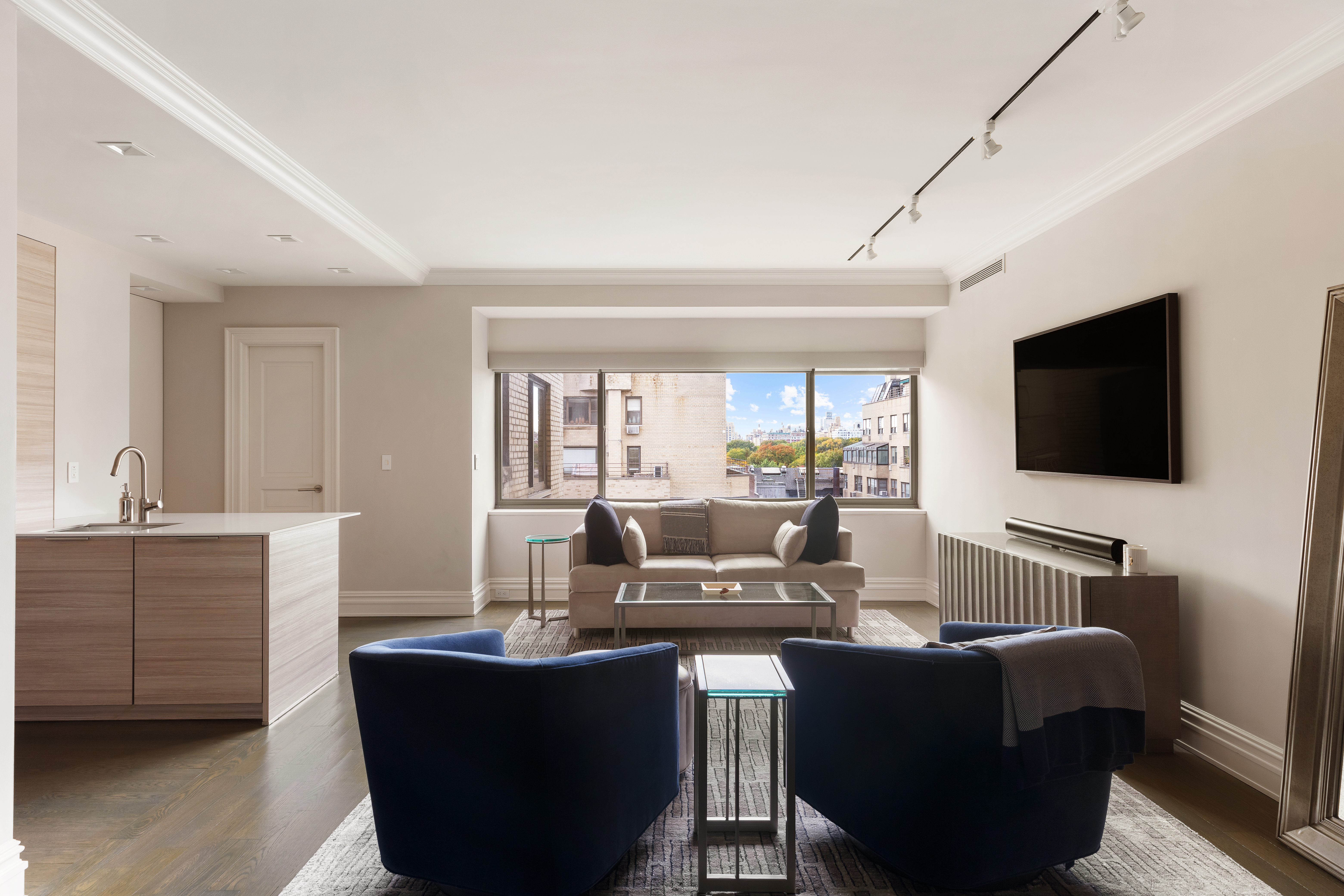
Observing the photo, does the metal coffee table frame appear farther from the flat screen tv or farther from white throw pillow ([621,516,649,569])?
white throw pillow ([621,516,649,569])

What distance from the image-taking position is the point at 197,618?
3.33 metres

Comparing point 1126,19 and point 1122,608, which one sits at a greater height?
point 1126,19

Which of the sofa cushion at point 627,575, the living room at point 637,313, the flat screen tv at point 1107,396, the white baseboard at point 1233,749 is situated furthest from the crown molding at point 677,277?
the white baseboard at point 1233,749

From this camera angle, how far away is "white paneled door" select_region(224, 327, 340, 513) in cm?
544

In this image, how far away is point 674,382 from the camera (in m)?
6.28

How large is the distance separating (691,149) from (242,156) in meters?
1.83

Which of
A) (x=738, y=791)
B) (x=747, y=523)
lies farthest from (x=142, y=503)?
(x=747, y=523)

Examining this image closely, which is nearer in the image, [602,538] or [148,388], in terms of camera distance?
[602,538]

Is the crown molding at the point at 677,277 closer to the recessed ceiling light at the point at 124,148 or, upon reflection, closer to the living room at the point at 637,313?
the living room at the point at 637,313

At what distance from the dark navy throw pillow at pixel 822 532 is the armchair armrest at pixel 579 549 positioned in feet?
0.25

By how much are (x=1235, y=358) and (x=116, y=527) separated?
15.6 feet

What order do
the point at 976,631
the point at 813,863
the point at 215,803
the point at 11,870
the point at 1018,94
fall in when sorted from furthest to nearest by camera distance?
1. the point at 1018,94
2. the point at 215,803
3. the point at 976,631
4. the point at 813,863
5. the point at 11,870

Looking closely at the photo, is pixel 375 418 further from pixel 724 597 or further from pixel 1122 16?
pixel 1122 16

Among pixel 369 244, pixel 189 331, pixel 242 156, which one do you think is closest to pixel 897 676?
pixel 242 156
